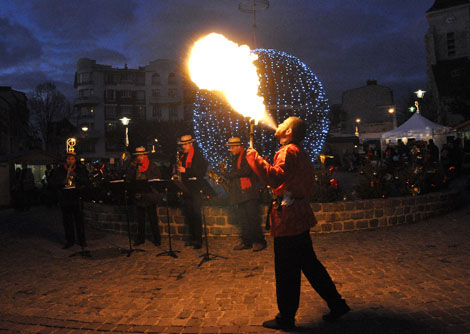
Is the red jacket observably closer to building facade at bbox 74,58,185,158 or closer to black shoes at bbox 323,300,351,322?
black shoes at bbox 323,300,351,322

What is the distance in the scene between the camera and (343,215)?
7855 millimetres

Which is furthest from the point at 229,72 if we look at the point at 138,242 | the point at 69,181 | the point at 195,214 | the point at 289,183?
the point at 138,242

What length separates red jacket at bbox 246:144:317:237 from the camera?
3340 millimetres

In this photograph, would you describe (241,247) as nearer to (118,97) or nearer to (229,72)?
(229,72)

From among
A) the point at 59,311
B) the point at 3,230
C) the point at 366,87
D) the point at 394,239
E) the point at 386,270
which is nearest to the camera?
the point at 59,311

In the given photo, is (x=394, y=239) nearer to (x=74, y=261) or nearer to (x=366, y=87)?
(x=74, y=261)

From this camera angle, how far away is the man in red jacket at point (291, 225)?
11.1 feet

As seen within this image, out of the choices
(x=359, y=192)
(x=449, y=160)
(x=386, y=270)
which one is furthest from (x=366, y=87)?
(x=386, y=270)

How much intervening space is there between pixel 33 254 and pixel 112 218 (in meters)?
2.16

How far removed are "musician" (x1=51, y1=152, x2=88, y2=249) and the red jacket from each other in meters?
4.95

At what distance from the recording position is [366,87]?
5088cm

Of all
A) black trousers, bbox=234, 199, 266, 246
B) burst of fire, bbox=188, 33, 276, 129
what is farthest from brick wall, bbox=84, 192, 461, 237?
burst of fire, bbox=188, 33, 276, 129

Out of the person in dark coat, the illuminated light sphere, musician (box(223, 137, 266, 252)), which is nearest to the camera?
musician (box(223, 137, 266, 252))

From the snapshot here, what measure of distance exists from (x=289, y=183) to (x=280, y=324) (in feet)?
4.23
